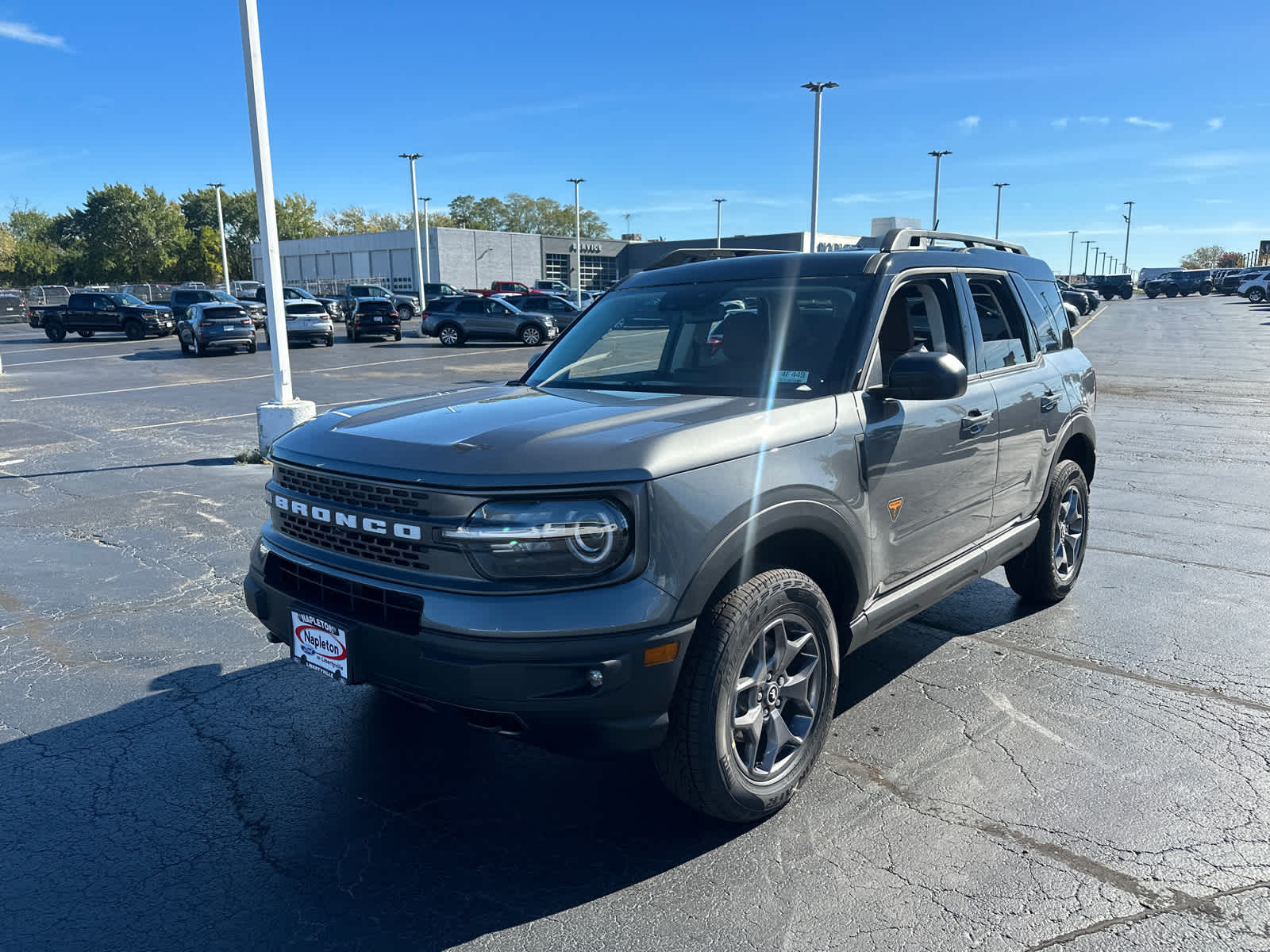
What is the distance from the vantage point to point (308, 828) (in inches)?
125

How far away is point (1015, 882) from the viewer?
284 cm

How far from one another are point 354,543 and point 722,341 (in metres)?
1.76

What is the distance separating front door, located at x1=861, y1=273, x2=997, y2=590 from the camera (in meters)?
3.57

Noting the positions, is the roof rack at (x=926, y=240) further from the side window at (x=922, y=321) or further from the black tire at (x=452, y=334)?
the black tire at (x=452, y=334)

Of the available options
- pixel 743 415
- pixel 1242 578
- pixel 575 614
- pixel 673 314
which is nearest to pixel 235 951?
pixel 575 614

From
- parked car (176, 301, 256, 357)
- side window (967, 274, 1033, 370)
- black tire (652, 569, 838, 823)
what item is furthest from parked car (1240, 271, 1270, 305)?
black tire (652, 569, 838, 823)

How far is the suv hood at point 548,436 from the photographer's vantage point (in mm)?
2711

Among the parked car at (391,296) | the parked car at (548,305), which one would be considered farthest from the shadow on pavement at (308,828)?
the parked car at (391,296)

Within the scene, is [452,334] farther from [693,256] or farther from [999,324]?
[999,324]

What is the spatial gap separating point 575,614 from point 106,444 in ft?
36.9

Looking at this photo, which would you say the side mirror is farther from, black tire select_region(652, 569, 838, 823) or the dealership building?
the dealership building

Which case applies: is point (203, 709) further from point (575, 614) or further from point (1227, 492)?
point (1227, 492)

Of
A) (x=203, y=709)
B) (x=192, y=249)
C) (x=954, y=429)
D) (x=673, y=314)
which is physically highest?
(x=192, y=249)

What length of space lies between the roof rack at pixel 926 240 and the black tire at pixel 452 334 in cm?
2864
